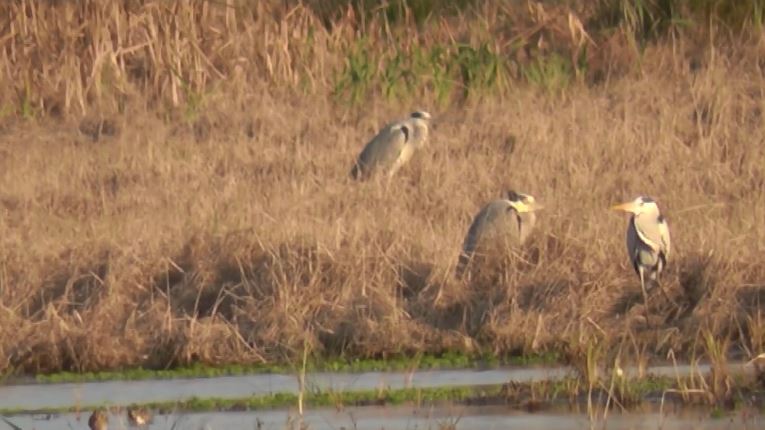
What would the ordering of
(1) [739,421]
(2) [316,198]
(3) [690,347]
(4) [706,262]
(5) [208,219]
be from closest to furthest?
(1) [739,421], (3) [690,347], (4) [706,262], (5) [208,219], (2) [316,198]

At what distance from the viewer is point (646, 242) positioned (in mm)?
8469

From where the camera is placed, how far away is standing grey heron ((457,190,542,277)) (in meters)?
9.04

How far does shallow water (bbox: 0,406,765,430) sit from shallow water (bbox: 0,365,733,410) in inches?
11.2

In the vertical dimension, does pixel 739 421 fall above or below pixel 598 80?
above

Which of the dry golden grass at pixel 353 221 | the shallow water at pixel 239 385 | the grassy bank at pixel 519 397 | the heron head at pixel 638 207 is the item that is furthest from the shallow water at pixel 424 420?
the heron head at pixel 638 207

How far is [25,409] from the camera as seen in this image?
7.41m

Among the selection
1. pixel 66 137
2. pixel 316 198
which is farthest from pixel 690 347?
pixel 66 137

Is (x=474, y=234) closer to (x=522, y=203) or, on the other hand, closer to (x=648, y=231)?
(x=522, y=203)

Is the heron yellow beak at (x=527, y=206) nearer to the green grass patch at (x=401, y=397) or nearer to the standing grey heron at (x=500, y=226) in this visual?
the standing grey heron at (x=500, y=226)

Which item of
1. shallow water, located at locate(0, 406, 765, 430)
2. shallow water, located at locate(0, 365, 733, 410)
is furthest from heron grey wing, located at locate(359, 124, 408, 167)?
shallow water, located at locate(0, 406, 765, 430)

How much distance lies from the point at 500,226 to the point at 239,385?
1.86 m


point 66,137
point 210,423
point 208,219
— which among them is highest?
point 210,423

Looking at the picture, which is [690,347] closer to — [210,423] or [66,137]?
[210,423]

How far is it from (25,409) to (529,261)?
2.54m
